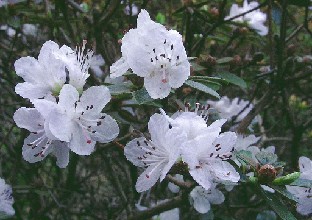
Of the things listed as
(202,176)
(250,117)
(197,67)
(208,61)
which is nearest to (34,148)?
(202,176)

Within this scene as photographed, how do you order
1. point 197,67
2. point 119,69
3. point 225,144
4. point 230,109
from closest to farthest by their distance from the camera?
point 225,144, point 119,69, point 197,67, point 230,109

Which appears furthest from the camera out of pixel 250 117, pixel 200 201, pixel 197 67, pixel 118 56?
pixel 118 56

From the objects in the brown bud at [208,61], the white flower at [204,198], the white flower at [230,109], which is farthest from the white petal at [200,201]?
the white flower at [230,109]

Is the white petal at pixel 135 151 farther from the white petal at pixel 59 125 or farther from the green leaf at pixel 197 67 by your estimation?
the green leaf at pixel 197 67

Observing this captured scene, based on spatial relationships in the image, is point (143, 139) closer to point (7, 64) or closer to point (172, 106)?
point (172, 106)

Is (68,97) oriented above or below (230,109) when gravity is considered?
above

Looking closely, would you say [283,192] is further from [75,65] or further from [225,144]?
[75,65]

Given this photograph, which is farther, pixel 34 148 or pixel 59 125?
pixel 34 148

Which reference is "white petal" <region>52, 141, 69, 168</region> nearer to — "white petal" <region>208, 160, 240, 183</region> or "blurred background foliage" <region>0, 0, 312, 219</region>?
"blurred background foliage" <region>0, 0, 312, 219</region>
